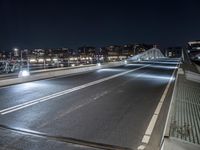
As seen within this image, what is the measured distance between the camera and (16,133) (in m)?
5.90

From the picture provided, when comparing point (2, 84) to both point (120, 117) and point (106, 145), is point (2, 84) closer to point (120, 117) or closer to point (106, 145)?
point (120, 117)

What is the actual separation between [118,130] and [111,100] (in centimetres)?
404

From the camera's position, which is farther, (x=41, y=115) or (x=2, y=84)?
(x=2, y=84)

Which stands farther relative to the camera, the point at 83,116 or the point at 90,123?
the point at 83,116

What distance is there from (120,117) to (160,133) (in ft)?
5.48

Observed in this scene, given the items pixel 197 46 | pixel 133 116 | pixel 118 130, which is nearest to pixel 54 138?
pixel 118 130

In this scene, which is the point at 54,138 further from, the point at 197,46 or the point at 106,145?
the point at 197,46

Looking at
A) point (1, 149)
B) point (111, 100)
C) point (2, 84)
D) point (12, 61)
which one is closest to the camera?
point (1, 149)

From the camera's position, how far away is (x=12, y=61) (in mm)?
23078

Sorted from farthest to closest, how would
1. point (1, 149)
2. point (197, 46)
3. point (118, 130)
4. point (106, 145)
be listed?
point (197, 46)
point (118, 130)
point (106, 145)
point (1, 149)

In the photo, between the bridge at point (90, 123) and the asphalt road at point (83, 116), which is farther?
the asphalt road at point (83, 116)

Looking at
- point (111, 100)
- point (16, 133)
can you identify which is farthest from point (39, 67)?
point (16, 133)

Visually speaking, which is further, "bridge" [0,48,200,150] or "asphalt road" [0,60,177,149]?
"asphalt road" [0,60,177,149]

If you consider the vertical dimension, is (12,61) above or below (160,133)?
above
